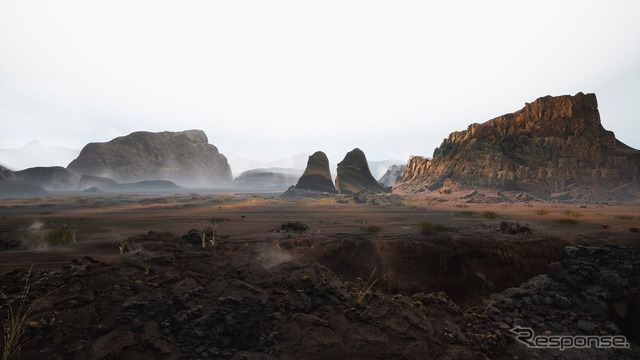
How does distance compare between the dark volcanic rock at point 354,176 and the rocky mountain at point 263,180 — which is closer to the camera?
the dark volcanic rock at point 354,176

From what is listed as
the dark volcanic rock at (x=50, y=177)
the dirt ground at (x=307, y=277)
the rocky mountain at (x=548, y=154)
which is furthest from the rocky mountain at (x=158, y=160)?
the dirt ground at (x=307, y=277)

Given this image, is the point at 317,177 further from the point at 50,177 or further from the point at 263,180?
the point at 263,180

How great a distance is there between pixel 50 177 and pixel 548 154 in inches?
5270

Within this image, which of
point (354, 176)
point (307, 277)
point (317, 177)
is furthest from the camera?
point (354, 176)

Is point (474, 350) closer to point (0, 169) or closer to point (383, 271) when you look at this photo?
point (383, 271)

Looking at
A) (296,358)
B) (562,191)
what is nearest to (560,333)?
(296,358)

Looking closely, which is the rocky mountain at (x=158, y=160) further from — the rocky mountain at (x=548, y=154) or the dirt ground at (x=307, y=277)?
the dirt ground at (x=307, y=277)

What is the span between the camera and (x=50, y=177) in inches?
3602

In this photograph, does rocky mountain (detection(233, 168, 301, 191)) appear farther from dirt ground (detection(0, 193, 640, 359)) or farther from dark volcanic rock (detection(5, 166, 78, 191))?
dirt ground (detection(0, 193, 640, 359))

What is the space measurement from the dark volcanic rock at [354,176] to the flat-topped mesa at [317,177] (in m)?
2.61

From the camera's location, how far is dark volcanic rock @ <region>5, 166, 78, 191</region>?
8669 cm

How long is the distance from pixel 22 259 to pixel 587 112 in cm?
7195

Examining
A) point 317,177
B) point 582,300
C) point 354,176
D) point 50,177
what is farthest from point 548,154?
point 50,177

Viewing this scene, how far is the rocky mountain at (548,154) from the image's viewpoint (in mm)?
46594
